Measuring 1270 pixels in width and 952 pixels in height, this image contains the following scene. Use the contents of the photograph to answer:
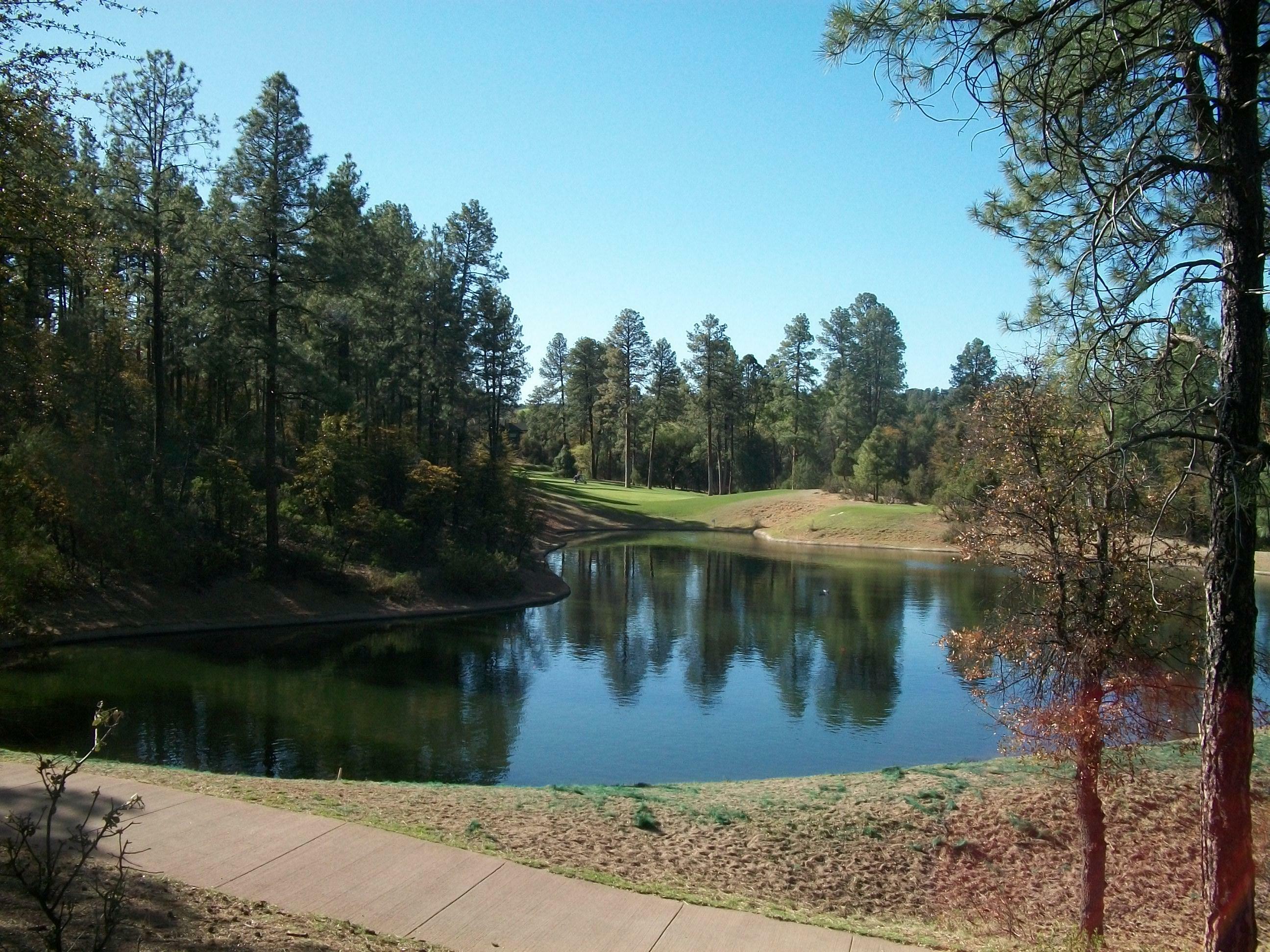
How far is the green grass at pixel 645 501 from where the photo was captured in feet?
234

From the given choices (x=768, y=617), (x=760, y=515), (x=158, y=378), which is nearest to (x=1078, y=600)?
(x=768, y=617)

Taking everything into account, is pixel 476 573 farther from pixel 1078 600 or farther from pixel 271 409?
pixel 1078 600

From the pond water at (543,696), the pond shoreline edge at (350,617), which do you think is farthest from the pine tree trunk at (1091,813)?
the pond shoreline edge at (350,617)

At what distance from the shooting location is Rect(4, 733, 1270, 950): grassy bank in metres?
8.33

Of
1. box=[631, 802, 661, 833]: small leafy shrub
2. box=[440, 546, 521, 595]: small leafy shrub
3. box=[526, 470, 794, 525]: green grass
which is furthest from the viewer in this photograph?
box=[526, 470, 794, 525]: green grass

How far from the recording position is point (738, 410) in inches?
3329

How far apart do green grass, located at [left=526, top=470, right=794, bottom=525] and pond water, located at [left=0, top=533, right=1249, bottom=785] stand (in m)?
36.4

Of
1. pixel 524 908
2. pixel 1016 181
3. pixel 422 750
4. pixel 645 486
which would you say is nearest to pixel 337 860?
pixel 524 908

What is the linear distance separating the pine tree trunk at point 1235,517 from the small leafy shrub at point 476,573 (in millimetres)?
29643

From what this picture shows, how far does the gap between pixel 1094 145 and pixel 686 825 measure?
770 centimetres

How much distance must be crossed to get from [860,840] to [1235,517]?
6.49 meters

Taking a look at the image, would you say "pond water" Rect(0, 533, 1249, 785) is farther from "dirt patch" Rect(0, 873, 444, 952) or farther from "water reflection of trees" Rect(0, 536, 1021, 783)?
"dirt patch" Rect(0, 873, 444, 952)

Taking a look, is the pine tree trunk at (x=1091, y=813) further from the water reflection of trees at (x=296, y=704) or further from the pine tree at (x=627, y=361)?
the pine tree at (x=627, y=361)

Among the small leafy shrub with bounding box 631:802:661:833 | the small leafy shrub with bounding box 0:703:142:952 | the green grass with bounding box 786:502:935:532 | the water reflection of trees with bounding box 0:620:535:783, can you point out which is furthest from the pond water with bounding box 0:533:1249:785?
the green grass with bounding box 786:502:935:532
